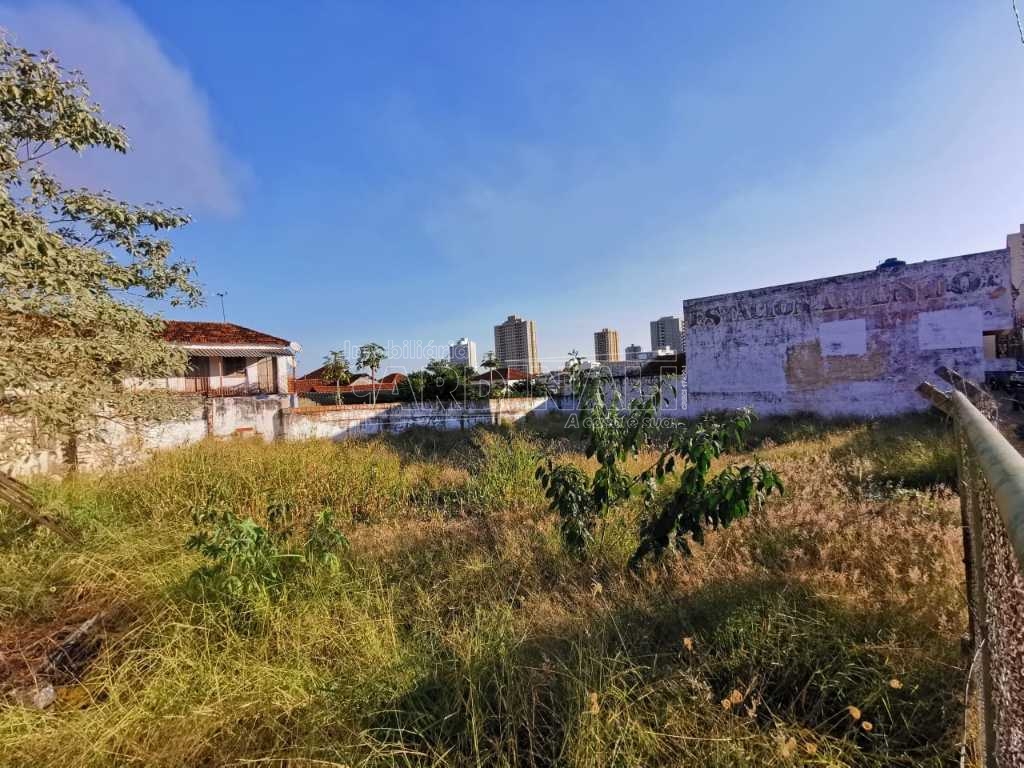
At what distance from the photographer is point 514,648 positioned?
202 centimetres

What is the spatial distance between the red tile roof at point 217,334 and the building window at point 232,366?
4.92ft

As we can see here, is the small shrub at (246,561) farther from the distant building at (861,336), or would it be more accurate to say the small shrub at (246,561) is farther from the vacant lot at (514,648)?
the distant building at (861,336)

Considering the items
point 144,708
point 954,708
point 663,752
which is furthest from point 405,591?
point 954,708

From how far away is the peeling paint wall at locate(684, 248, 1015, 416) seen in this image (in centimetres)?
945

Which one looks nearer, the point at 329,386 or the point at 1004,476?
the point at 1004,476

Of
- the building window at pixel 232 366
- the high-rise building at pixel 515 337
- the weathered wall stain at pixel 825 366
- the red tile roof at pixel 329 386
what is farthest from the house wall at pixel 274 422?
the high-rise building at pixel 515 337

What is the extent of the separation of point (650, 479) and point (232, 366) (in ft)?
69.8

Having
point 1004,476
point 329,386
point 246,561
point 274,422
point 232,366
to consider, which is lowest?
point 246,561

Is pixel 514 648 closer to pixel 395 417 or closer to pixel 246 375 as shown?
pixel 395 417

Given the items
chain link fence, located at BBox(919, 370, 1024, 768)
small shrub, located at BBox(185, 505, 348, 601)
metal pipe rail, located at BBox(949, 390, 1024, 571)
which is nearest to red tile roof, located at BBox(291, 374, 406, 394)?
small shrub, located at BBox(185, 505, 348, 601)

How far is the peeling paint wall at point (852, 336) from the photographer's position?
9453mm

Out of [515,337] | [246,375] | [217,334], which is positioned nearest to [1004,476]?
[217,334]

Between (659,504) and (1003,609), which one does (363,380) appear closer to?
(659,504)

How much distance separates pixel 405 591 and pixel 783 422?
10824mm
